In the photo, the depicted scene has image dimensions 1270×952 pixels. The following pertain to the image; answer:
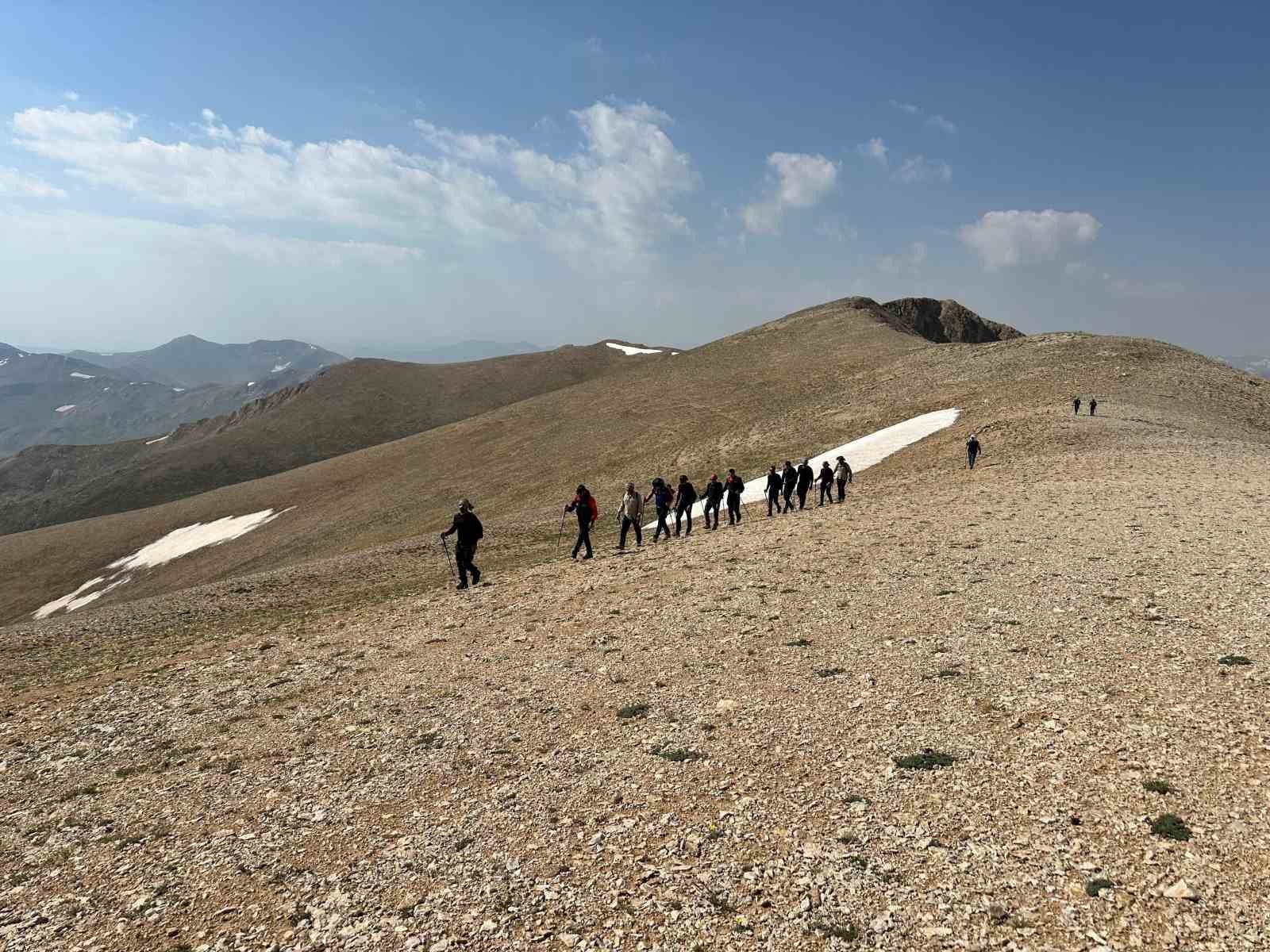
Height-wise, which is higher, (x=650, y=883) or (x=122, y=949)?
(x=650, y=883)

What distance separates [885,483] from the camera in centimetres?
3359

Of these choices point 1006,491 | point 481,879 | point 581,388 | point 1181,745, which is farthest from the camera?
point 581,388

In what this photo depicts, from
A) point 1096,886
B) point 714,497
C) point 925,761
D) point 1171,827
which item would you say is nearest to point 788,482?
point 714,497

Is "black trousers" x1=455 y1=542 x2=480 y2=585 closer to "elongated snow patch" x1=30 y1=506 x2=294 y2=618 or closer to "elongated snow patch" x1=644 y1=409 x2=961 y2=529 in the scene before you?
"elongated snow patch" x1=644 y1=409 x2=961 y2=529

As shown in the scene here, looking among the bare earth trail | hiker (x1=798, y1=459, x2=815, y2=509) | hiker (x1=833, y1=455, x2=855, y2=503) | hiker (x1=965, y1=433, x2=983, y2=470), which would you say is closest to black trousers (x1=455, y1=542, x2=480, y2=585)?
the bare earth trail

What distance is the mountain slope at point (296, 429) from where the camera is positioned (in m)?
121

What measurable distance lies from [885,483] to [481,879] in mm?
29549

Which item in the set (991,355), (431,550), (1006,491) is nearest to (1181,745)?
(1006,491)

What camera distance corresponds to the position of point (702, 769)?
10.1m

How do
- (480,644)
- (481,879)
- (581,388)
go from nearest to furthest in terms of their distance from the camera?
(481,879), (480,644), (581,388)

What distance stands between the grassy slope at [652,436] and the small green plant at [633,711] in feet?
58.5

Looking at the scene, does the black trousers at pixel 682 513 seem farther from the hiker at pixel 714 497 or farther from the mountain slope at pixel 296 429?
the mountain slope at pixel 296 429

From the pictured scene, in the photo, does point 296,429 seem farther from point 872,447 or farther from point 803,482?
point 803,482

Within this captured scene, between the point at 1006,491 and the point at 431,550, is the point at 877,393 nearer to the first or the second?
the point at 1006,491
